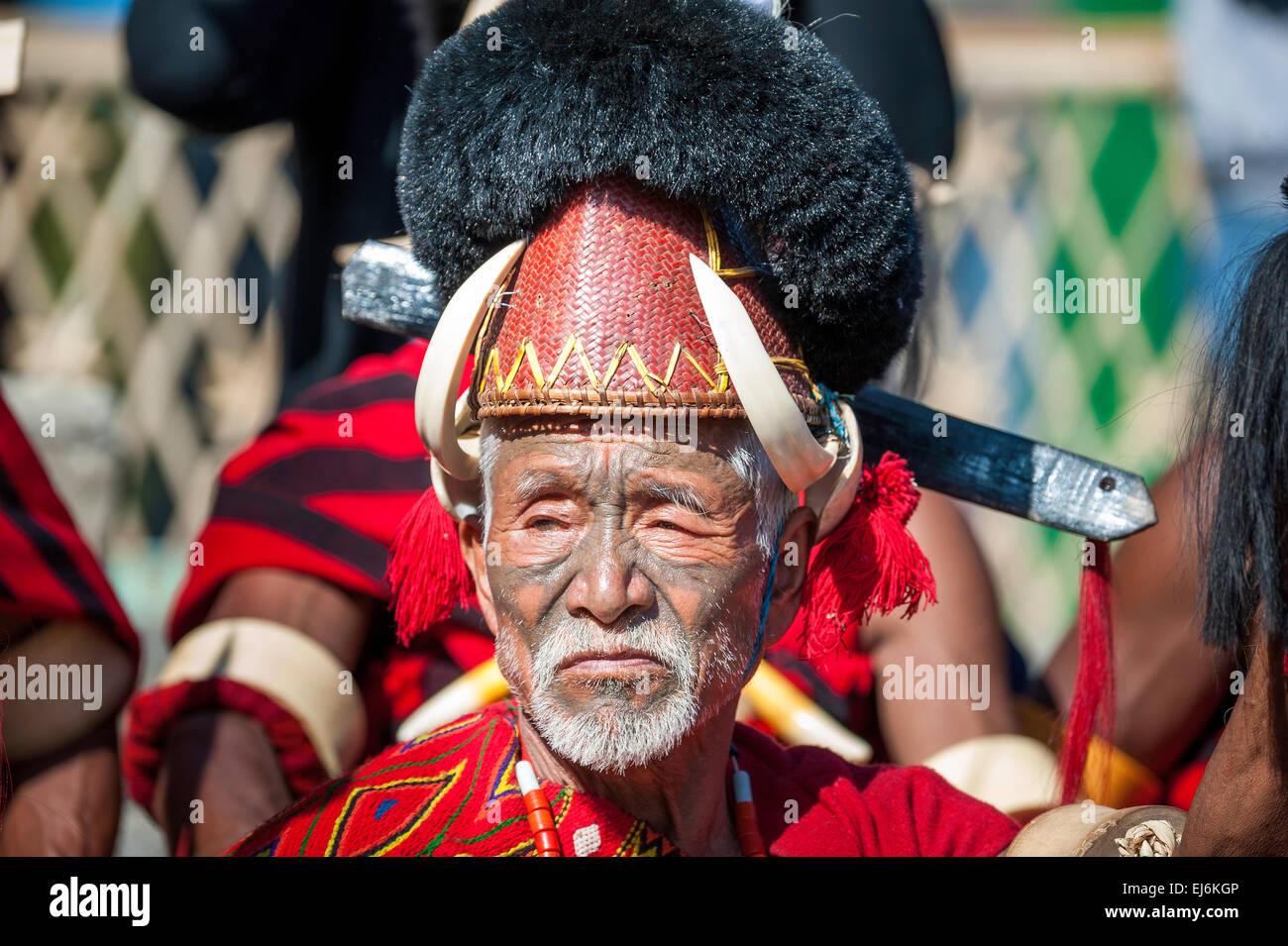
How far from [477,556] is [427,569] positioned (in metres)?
0.09

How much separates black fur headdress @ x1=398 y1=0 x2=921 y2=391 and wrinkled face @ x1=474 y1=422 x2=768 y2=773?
252 mm

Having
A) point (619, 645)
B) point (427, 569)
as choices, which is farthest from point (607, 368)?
point (427, 569)

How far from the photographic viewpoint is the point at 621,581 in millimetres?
1566

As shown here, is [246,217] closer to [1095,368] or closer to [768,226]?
[1095,368]

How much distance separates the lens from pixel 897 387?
292 cm

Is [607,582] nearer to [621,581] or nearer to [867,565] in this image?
[621,581]

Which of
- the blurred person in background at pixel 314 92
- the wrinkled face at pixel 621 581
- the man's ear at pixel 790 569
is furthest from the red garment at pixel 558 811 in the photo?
the blurred person in background at pixel 314 92

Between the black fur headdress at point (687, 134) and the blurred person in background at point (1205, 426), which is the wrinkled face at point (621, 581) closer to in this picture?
the black fur headdress at point (687, 134)

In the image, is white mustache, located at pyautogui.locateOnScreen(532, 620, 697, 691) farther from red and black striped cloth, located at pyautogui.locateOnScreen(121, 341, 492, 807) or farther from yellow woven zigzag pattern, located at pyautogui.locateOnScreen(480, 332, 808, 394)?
red and black striped cloth, located at pyautogui.locateOnScreen(121, 341, 492, 807)

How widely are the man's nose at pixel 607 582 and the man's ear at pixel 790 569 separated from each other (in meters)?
0.25

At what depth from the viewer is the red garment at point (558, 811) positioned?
169 centimetres

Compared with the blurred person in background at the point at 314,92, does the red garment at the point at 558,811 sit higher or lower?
lower

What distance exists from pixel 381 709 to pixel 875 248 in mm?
1509

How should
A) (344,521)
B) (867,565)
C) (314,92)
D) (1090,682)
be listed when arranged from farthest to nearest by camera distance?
(314,92) → (344,521) → (1090,682) → (867,565)
